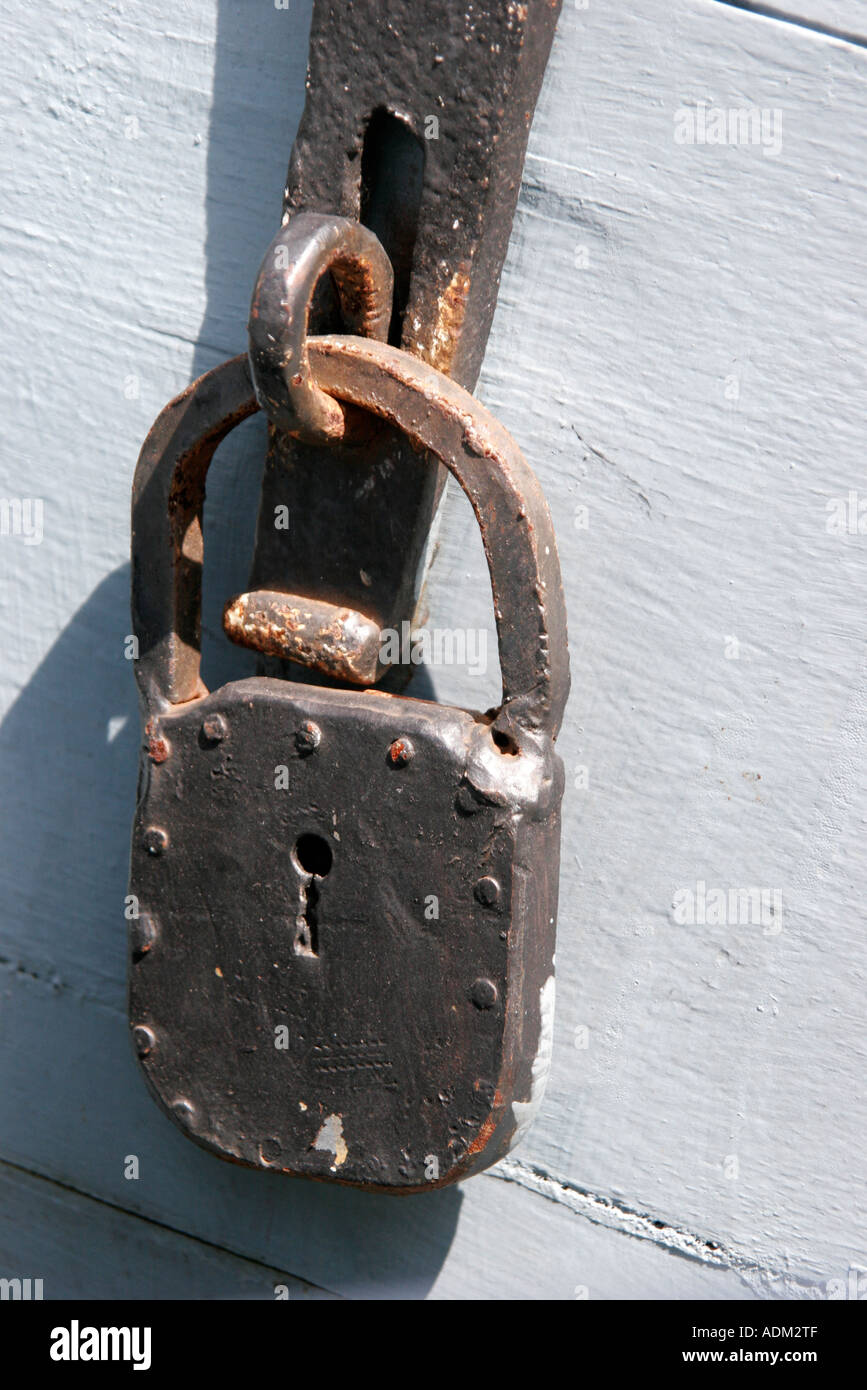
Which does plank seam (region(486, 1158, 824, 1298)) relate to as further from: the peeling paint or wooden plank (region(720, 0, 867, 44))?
A: wooden plank (region(720, 0, 867, 44))

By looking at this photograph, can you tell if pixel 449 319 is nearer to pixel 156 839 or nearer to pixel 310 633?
pixel 310 633

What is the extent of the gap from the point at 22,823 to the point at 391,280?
0.61 m

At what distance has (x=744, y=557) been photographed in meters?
0.83

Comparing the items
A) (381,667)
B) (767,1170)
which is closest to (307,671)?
(381,667)

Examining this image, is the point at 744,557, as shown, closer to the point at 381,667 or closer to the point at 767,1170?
the point at 381,667

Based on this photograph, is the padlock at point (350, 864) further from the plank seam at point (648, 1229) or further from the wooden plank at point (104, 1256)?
the wooden plank at point (104, 1256)

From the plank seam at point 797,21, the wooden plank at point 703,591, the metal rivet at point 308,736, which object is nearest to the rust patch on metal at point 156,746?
the metal rivet at point 308,736

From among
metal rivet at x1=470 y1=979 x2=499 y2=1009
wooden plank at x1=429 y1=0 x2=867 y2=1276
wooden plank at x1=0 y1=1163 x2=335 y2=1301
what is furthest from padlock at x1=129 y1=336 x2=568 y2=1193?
wooden plank at x1=0 y1=1163 x2=335 y2=1301

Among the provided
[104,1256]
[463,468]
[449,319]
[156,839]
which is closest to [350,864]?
[156,839]

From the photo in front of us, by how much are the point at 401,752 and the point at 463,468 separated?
193mm

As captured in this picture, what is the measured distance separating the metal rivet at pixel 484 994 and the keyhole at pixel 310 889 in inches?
4.9

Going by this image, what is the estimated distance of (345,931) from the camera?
81 centimetres

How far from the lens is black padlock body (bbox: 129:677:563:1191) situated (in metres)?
0.76

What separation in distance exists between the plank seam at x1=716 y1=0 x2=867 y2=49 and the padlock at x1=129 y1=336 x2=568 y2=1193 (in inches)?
12.8
